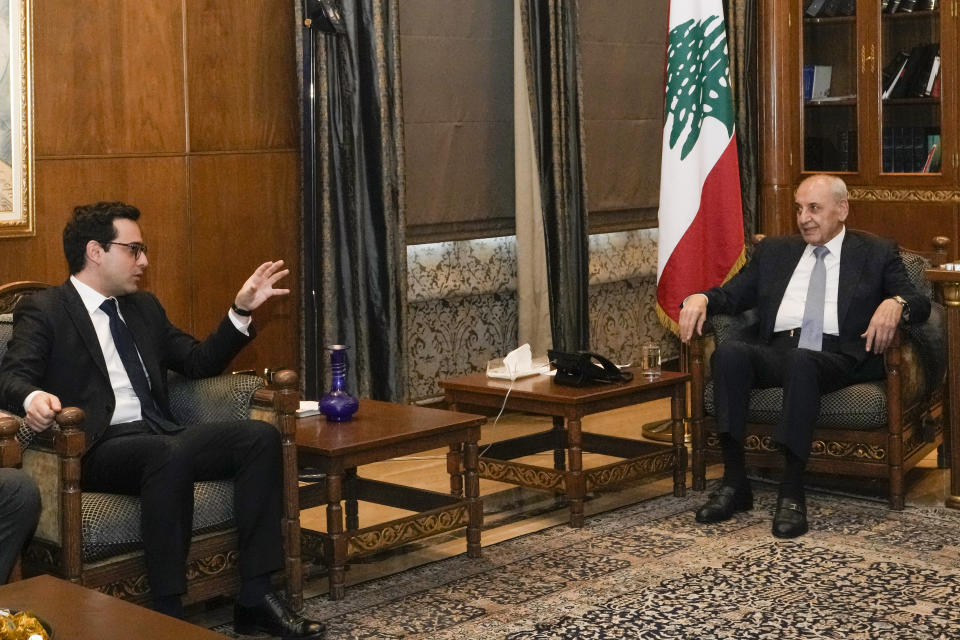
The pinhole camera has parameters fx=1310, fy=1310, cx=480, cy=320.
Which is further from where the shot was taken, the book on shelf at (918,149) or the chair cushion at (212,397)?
the book on shelf at (918,149)

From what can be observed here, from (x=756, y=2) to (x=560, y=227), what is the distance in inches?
71.8

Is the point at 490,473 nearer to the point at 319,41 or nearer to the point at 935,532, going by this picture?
the point at 935,532

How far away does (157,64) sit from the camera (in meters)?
4.82

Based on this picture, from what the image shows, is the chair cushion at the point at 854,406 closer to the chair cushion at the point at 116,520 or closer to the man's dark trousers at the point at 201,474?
the man's dark trousers at the point at 201,474

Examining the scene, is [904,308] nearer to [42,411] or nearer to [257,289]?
[257,289]

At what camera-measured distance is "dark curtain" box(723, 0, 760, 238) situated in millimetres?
6887

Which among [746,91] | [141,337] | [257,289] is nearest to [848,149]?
[746,91]

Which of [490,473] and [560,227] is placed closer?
[490,473]

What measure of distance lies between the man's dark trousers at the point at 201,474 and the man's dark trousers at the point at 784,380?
1.76 m

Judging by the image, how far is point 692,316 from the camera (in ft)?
15.5

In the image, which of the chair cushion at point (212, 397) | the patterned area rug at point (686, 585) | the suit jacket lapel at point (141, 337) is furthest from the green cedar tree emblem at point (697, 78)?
the suit jacket lapel at point (141, 337)

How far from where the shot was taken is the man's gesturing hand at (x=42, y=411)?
3123 millimetres

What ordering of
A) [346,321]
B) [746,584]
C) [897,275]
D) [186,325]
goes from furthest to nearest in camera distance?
[346,321] < [186,325] < [897,275] < [746,584]

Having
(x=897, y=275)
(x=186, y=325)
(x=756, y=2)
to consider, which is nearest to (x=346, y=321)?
(x=186, y=325)
